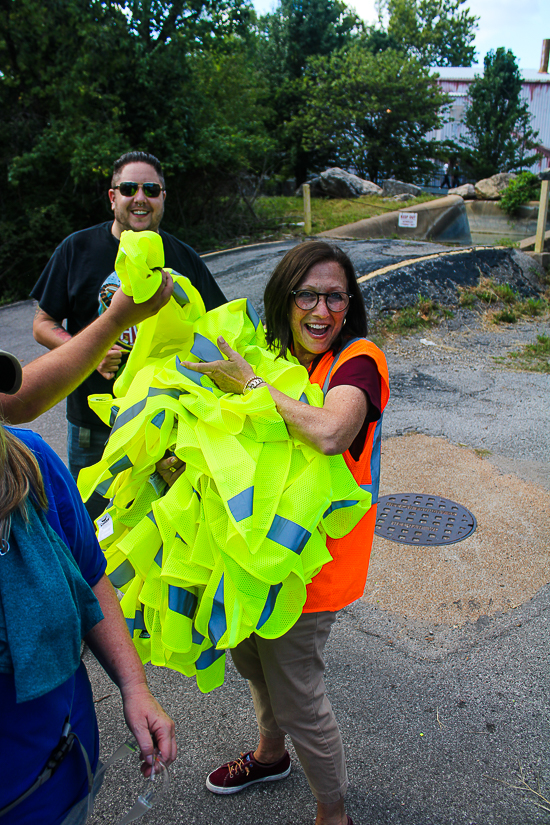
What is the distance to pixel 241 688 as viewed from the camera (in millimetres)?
2711

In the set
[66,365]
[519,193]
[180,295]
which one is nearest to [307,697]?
[66,365]

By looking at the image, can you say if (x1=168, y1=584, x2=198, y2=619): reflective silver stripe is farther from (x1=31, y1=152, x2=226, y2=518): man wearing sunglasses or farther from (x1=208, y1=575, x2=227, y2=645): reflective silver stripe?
(x1=31, y1=152, x2=226, y2=518): man wearing sunglasses

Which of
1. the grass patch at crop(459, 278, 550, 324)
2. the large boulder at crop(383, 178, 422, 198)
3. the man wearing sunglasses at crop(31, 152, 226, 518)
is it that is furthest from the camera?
the large boulder at crop(383, 178, 422, 198)

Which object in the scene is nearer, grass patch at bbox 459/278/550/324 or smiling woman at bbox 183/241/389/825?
smiling woman at bbox 183/241/389/825

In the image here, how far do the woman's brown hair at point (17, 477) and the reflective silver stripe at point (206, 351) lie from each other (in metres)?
0.73

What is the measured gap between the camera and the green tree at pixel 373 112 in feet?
74.8

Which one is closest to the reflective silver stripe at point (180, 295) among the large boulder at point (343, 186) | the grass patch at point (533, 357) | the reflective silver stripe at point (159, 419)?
the reflective silver stripe at point (159, 419)

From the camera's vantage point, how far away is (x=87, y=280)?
2852mm

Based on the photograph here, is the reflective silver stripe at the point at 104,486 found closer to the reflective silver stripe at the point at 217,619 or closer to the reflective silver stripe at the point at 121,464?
the reflective silver stripe at the point at 121,464

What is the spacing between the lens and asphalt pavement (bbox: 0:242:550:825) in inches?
83.7

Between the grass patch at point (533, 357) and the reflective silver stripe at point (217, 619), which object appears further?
the grass patch at point (533, 357)

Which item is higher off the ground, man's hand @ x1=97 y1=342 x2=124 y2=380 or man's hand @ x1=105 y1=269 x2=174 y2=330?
man's hand @ x1=105 y1=269 x2=174 y2=330

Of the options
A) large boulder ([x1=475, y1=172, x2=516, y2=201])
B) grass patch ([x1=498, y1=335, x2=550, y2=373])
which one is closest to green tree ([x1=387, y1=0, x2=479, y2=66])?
large boulder ([x1=475, y1=172, x2=516, y2=201])

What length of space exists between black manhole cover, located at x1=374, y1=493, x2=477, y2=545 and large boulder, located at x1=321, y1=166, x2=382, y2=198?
18.0 metres
